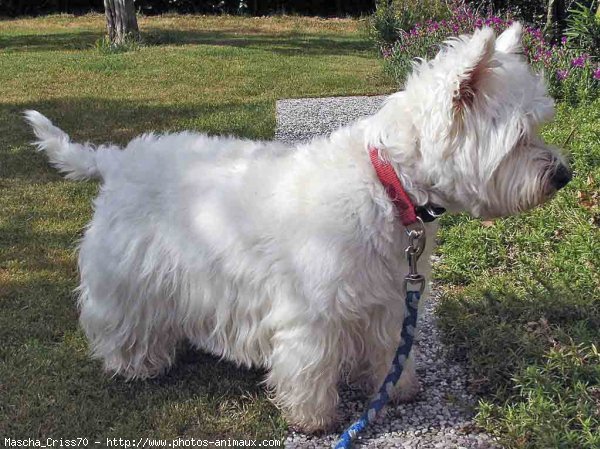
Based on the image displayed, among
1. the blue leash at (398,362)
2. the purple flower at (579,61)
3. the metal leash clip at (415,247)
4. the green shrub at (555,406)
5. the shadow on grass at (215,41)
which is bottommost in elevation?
the green shrub at (555,406)

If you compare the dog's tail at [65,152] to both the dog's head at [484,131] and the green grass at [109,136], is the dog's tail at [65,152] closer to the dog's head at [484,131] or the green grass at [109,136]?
the green grass at [109,136]

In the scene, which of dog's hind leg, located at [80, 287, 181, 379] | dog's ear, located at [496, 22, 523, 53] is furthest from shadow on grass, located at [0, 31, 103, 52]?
dog's ear, located at [496, 22, 523, 53]

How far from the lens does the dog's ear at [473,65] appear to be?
2381mm

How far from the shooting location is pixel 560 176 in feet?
8.57

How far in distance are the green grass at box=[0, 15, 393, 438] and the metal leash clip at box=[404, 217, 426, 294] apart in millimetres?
1003

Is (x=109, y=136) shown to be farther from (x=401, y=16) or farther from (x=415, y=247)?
(x=401, y=16)

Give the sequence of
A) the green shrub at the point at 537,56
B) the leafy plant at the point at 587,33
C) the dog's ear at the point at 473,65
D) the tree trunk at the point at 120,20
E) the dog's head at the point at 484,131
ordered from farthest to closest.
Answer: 1. the tree trunk at the point at 120,20
2. the leafy plant at the point at 587,33
3. the green shrub at the point at 537,56
4. the dog's head at the point at 484,131
5. the dog's ear at the point at 473,65

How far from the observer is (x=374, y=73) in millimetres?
12047

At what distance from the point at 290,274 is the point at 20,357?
1.74 metres

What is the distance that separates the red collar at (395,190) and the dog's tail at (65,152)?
159cm

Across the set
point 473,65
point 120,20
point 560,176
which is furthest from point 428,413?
point 120,20

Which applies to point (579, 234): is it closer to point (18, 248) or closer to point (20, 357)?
point (20, 357)

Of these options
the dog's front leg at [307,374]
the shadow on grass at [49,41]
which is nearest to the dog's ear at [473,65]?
the dog's front leg at [307,374]

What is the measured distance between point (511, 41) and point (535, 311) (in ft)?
5.27
